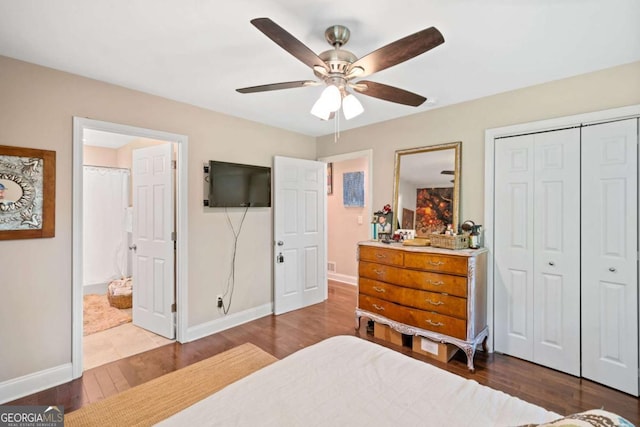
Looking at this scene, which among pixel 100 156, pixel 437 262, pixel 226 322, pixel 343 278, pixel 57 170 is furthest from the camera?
pixel 343 278

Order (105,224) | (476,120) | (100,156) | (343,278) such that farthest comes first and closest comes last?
(343,278) < (100,156) < (105,224) < (476,120)

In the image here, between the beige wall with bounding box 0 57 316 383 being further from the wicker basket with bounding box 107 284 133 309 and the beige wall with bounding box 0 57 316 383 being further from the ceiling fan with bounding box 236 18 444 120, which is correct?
the wicker basket with bounding box 107 284 133 309

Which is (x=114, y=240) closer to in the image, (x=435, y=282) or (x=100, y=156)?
(x=100, y=156)

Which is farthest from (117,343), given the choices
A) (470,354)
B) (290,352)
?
(470,354)

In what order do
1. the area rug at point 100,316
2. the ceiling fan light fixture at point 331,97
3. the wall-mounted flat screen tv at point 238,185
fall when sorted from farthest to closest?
the area rug at point 100,316
the wall-mounted flat screen tv at point 238,185
the ceiling fan light fixture at point 331,97

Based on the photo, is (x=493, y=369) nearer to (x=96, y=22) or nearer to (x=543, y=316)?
(x=543, y=316)

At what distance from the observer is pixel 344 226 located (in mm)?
5426

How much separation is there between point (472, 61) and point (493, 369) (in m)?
2.53

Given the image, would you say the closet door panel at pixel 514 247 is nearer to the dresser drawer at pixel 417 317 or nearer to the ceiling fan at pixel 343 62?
the dresser drawer at pixel 417 317

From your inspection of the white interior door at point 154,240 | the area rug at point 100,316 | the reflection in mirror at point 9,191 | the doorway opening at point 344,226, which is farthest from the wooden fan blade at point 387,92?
the area rug at point 100,316

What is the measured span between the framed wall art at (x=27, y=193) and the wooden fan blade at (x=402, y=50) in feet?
7.89

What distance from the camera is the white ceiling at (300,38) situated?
62.7 inches

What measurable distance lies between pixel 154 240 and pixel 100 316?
1.42m

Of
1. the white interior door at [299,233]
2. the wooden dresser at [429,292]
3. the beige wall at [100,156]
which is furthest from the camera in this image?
the beige wall at [100,156]
